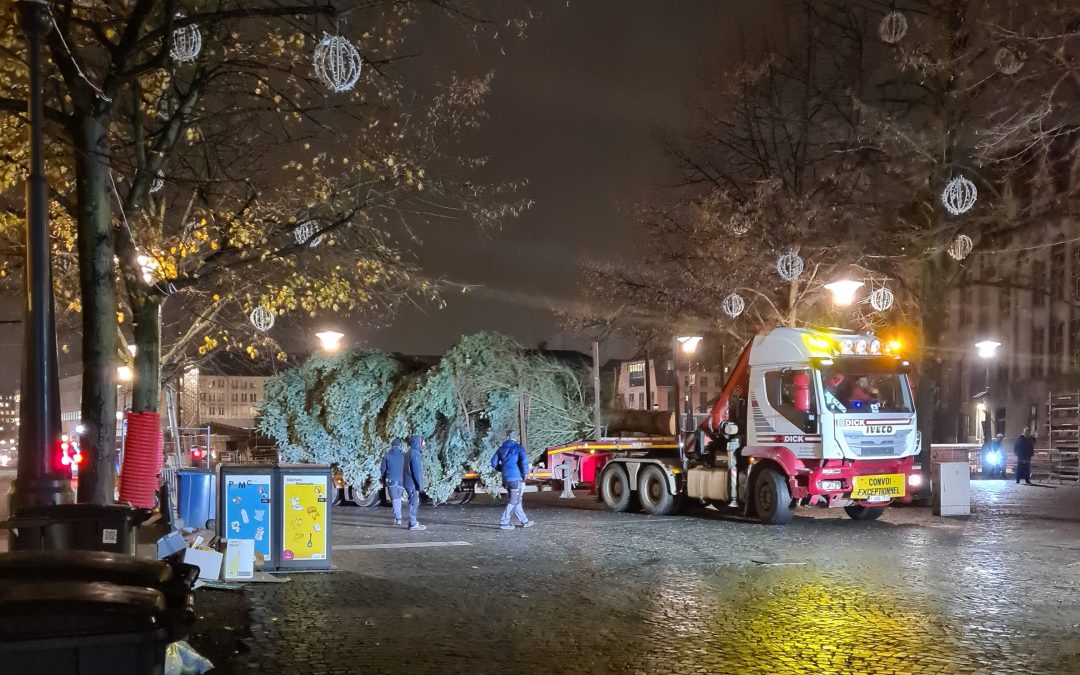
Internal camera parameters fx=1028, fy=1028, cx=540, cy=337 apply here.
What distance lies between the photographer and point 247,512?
12.0 metres

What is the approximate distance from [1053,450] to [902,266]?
1123cm

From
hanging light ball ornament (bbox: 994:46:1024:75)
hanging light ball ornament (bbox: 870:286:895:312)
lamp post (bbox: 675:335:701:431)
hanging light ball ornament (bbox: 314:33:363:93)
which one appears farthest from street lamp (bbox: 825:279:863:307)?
hanging light ball ornament (bbox: 314:33:363:93)

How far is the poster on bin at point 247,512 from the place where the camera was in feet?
39.1

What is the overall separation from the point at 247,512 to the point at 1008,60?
13.0m

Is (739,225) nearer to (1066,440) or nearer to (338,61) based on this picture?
(1066,440)

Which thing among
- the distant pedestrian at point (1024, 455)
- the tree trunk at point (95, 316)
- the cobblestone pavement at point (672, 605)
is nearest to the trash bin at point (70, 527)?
the cobblestone pavement at point (672, 605)

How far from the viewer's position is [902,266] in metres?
24.1

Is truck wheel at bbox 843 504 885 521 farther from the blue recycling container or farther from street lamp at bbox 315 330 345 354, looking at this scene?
street lamp at bbox 315 330 345 354

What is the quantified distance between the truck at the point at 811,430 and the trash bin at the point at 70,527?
39.9ft

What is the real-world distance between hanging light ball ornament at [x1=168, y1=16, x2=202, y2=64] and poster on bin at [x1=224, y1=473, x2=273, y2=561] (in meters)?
4.84

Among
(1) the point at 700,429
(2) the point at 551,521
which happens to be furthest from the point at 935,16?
(2) the point at 551,521

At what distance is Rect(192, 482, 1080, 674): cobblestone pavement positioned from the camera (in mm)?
7703

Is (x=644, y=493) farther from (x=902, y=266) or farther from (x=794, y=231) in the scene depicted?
(x=902, y=266)

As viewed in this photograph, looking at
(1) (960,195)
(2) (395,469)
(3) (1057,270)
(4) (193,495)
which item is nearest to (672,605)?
(2) (395,469)
